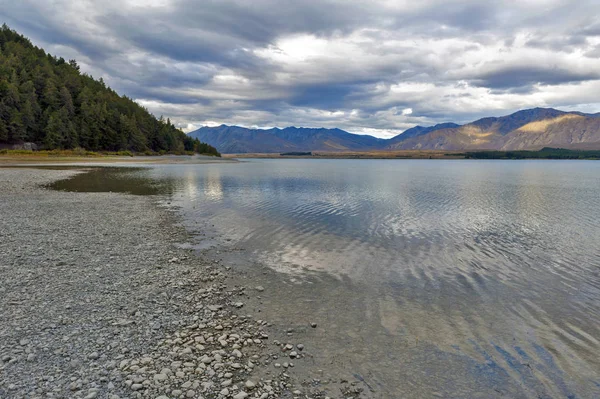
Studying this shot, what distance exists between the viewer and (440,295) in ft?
43.8

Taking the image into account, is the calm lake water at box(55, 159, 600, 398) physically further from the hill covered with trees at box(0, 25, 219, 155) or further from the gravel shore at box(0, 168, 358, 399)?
the hill covered with trees at box(0, 25, 219, 155)

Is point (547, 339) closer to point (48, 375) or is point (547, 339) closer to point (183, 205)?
point (48, 375)

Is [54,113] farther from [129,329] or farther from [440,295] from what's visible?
[440,295]

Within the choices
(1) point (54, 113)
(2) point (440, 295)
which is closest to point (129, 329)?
(2) point (440, 295)

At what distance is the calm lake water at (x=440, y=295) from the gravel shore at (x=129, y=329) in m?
1.66

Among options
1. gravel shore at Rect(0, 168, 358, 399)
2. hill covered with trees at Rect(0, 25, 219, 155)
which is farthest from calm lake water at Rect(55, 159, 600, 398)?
hill covered with trees at Rect(0, 25, 219, 155)

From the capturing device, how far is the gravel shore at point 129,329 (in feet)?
24.1

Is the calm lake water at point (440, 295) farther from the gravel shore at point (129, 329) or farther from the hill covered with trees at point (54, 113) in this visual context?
the hill covered with trees at point (54, 113)

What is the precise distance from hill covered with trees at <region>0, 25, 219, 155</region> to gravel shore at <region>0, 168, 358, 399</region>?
407 ft

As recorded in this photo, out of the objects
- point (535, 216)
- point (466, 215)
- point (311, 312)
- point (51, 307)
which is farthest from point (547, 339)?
point (535, 216)

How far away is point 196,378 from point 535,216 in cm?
3516

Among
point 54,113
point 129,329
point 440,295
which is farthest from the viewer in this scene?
point 54,113

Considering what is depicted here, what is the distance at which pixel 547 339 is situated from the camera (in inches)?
397

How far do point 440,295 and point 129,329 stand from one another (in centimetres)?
1140
